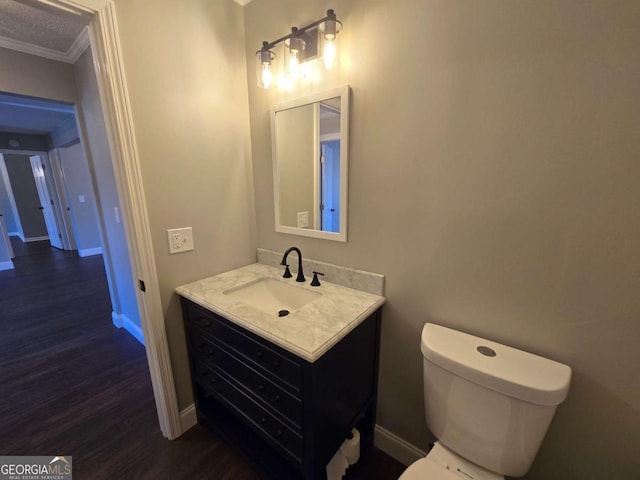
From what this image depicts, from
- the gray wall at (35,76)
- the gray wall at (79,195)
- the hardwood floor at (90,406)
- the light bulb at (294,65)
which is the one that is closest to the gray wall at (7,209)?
the gray wall at (79,195)

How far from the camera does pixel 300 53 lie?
1255 mm

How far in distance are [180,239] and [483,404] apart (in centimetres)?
152

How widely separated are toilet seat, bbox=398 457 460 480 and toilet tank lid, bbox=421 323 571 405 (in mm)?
334

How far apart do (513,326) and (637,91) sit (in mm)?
789

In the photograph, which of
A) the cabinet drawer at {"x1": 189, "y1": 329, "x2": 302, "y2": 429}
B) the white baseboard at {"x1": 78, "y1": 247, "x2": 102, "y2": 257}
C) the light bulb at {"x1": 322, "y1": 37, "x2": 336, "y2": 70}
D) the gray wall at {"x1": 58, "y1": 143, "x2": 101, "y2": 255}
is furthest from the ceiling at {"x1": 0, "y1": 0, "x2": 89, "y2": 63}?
the white baseboard at {"x1": 78, "y1": 247, "x2": 102, "y2": 257}

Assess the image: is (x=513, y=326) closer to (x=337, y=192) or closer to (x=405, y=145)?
(x=405, y=145)

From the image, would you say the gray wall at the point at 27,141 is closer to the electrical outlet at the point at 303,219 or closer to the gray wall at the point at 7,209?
the gray wall at the point at 7,209

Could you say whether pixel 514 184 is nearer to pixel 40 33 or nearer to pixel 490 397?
pixel 490 397

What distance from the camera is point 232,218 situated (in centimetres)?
164

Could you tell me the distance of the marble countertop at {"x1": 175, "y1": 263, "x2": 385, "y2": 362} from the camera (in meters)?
0.93

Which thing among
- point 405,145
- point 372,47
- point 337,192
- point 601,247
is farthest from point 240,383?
point 372,47

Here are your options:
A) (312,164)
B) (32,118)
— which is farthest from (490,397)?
(32,118)

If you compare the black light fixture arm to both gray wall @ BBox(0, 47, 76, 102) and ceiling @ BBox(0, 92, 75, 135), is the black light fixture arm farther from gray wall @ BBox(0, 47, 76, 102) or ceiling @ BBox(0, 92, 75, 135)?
ceiling @ BBox(0, 92, 75, 135)

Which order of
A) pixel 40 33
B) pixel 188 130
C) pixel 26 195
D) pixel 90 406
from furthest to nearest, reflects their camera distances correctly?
pixel 26 195 < pixel 40 33 < pixel 90 406 < pixel 188 130
